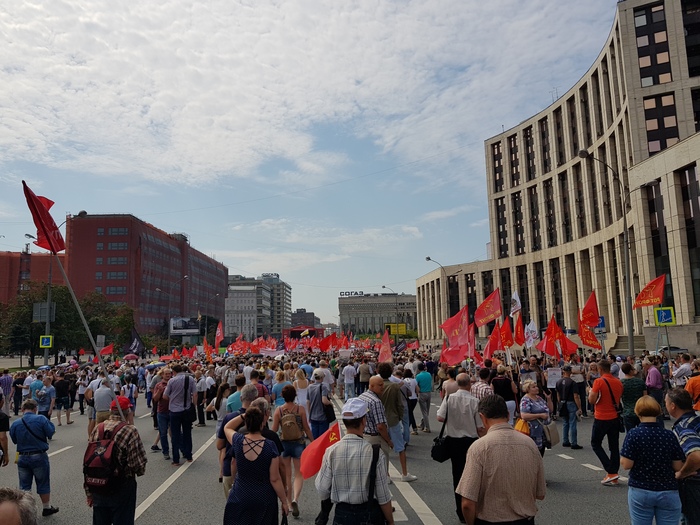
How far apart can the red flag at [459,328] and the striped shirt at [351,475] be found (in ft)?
45.7

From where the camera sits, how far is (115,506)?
523cm

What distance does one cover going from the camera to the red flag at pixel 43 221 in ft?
28.5

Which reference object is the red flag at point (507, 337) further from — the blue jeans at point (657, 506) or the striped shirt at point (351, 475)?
the striped shirt at point (351, 475)

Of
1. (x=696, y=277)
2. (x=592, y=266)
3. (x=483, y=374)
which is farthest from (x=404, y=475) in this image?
(x=592, y=266)

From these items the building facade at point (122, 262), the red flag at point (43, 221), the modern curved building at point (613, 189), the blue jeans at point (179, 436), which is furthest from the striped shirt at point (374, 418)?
the building facade at point (122, 262)

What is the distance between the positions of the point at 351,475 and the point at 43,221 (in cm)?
715

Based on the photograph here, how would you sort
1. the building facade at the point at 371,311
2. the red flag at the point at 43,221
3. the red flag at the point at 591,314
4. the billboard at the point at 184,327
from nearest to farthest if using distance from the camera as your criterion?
the red flag at the point at 43,221
the red flag at the point at 591,314
the billboard at the point at 184,327
the building facade at the point at 371,311

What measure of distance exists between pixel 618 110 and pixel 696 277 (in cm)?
2070

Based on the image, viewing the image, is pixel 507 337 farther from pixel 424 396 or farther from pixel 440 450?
pixel 440 450

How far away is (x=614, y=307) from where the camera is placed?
50.2 metres

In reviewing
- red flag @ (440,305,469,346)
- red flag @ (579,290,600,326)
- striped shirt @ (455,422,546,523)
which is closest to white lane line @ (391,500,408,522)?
striped shirt @ (455,422,546,523)

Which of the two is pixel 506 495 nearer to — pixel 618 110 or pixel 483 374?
pixel 483 374

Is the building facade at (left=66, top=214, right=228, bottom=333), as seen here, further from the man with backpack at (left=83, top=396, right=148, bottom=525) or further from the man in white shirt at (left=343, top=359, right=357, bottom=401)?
the man with backpack at (left=83, top=396, right=148, bottom=525)

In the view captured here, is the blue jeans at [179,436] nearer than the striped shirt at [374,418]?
No
